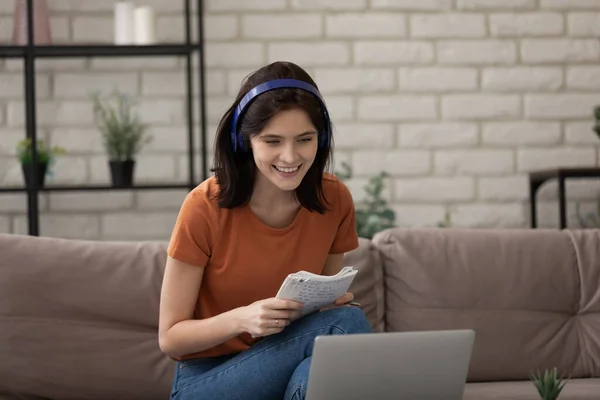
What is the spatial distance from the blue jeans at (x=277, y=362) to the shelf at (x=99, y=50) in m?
1.73

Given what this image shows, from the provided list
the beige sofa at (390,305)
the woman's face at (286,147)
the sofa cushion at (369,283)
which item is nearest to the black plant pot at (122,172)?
the beige sofa at (390,305)

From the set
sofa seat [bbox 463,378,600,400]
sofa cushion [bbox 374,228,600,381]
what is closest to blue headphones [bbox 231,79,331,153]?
sofa cushion [bbox 374,228,600,381]

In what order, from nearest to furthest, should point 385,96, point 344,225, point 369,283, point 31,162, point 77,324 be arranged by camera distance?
point 344,225, point 77,324, point 369,283, point 31,162, point 385,96

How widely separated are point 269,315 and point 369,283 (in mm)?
721

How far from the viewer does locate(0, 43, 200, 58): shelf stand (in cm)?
350

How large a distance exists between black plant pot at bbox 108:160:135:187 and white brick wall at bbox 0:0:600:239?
7.9 inches

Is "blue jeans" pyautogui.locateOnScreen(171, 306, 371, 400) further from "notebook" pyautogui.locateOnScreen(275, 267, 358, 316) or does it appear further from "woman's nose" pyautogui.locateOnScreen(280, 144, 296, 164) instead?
"woman's nose" pyautogui.locateOnScreen(280, 144, 296, 164)

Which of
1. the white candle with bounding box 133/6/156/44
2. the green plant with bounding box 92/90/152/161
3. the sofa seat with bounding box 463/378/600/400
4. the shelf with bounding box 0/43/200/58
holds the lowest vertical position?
the sofa seat with bounding box 463/378/600/400

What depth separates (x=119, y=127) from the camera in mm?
3551

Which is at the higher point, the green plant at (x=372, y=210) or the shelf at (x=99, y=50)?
the shelf at (x=99, y=50)

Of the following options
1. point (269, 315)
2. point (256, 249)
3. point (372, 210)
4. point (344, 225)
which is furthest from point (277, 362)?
point (372, 210)

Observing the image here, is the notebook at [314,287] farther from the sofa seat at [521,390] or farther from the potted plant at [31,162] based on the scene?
the potted plant at [31,162]

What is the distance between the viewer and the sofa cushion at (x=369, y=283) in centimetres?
255

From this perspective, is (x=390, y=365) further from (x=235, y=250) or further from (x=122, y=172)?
(x=122, y=172)
